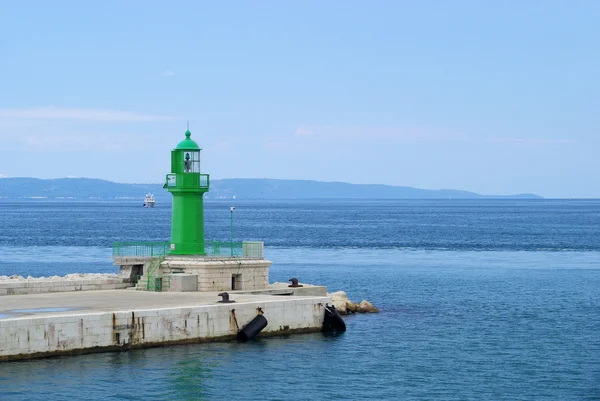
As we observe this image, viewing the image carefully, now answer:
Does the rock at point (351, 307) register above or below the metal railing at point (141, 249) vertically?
below

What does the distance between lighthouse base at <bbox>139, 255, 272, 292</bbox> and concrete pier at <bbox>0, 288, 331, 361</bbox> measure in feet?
2.28

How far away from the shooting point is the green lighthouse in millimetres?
35906

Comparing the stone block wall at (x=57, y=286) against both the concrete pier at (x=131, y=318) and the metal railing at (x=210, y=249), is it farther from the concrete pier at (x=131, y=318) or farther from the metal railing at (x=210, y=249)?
the metal railing at (x=210, y=249)

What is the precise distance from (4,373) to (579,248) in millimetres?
66555

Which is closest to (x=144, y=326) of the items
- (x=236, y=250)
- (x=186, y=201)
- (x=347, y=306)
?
(x=236, y=250)

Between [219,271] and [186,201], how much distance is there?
361cm

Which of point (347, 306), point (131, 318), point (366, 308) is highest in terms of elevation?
point (131, 318)

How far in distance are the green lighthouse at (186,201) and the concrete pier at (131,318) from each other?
3046 millimetres

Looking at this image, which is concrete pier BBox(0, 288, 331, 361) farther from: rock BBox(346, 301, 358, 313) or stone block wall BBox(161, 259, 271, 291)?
rock BBox(346, 301, 358, 313)

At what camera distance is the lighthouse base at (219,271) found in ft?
111

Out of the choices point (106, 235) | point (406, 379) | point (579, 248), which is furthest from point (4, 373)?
point (106, 235)

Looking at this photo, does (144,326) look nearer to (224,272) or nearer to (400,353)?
(224,272)

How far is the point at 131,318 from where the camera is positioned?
26.9 meters

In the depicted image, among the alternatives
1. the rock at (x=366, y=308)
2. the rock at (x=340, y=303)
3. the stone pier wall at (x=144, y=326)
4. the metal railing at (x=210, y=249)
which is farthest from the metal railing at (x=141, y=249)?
the rock at (x=366, y=308)
